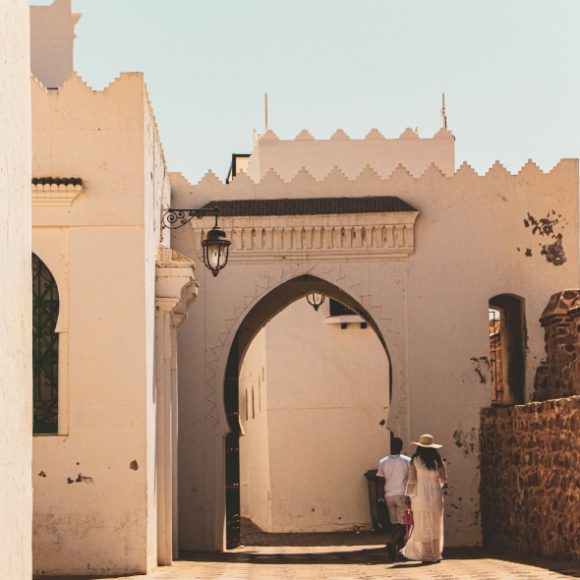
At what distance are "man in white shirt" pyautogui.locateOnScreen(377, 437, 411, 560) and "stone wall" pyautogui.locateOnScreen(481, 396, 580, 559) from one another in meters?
1.25

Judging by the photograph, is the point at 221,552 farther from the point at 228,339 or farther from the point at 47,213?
the point at 47,213

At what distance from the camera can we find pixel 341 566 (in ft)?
43.8

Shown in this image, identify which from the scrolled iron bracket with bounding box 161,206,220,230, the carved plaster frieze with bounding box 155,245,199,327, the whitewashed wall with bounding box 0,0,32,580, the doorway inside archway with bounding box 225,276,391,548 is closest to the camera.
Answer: the whitewashed wall with bounding box 0,0,32,580

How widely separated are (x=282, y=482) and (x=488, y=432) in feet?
31.0

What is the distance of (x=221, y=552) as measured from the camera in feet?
52.9

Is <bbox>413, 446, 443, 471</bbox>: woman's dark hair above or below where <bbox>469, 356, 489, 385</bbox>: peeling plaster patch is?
below

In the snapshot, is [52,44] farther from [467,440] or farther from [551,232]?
[467,440]

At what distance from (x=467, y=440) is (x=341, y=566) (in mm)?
3690

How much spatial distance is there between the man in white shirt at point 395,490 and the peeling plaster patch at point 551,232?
4268mm

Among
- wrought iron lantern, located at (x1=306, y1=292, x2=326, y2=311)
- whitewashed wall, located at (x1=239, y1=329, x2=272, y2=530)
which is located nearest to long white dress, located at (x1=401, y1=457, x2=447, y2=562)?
wrought iron lantern, located at (x1=306, y1=292, x2=326, y2=311)

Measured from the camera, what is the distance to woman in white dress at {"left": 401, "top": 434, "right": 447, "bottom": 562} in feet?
42.6

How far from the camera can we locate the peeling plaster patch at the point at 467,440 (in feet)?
54.2

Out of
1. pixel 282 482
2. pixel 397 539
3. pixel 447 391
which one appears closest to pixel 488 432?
pixel 447 391

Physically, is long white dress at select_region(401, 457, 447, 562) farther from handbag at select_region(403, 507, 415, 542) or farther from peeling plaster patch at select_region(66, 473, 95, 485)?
peeling plaster patch at select_region(66, 473, 95, 485)
